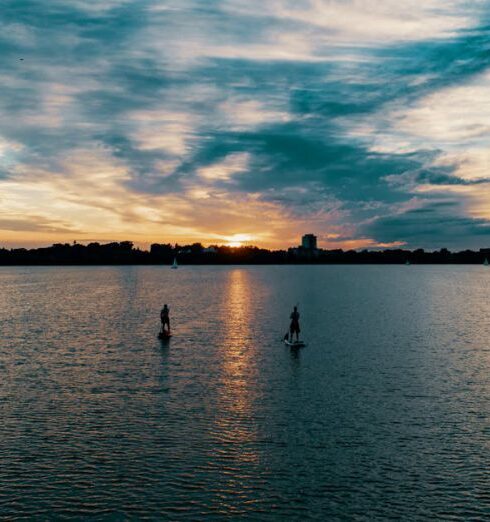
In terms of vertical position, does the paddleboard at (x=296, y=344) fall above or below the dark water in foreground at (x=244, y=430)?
above

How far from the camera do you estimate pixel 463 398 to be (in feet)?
107

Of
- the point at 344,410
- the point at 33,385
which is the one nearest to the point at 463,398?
the point at 344,410

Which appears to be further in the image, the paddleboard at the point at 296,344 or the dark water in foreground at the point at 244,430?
the paddleboard at the point at 296,344

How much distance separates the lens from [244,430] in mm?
26219

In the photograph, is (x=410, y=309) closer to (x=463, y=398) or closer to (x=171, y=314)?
(x=171, y=314)

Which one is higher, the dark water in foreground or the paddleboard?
the paddleboard

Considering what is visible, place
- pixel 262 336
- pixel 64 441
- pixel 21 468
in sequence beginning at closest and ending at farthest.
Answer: pixel 21 468
pixel 64 441
pixel 262 336

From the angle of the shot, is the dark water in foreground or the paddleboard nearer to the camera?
the dark water in foreground

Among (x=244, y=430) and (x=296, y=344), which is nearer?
(x=244, y=430)

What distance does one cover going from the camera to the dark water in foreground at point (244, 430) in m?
18.9

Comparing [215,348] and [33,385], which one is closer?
[33,385]

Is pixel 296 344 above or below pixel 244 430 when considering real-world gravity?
above

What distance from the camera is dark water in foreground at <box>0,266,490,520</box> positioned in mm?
18875

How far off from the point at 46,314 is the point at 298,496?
244 ft
